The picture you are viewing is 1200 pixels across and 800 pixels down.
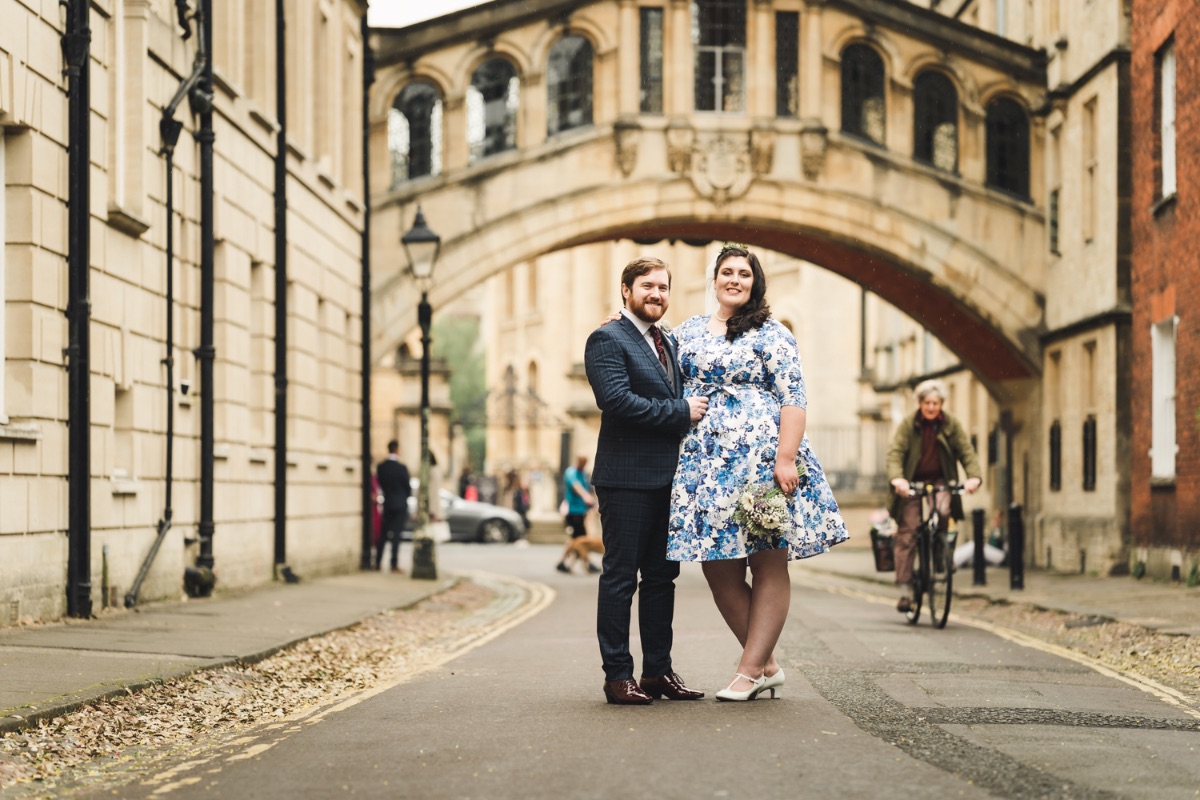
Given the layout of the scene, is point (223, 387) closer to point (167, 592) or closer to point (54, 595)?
point (167, 592)

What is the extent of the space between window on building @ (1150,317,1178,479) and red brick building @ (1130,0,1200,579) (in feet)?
0.04

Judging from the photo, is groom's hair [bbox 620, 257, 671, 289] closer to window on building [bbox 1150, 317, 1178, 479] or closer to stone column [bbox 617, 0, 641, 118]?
window on building [bbox 1150, 317, 1178, 479]

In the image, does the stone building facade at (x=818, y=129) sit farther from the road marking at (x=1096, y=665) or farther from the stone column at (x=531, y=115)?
the road marking at (x=1096, y=665)

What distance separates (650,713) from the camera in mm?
7707

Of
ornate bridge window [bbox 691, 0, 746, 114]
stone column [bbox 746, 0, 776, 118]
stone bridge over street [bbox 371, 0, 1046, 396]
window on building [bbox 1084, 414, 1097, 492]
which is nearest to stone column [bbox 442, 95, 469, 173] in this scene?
stone bridge over street [bbox 371, 0, 1046, 396]

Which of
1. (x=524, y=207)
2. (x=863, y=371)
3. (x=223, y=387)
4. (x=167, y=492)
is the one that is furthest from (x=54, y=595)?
(x=863, y=371)

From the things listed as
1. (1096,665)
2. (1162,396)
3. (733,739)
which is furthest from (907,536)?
(1162,396)

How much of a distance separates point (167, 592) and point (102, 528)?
6.33 ft

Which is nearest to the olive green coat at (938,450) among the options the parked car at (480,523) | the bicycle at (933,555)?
the bicycle at (933,555)

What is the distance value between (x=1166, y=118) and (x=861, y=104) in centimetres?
722

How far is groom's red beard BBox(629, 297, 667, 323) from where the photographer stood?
26.4ft

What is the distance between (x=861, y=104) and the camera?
2811 centimetres

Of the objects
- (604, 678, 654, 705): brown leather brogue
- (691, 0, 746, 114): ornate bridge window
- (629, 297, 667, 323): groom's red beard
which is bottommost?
(604, 678, 654, 705): brown leather brogue

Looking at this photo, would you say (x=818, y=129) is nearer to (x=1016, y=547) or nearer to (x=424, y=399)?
(x=424, y=399)
